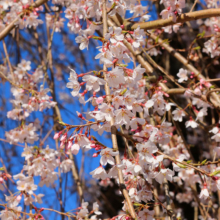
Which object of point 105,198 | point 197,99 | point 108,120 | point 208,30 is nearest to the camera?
point 108,120

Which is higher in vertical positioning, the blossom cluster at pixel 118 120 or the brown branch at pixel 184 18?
the brown branch at pixel 184 18

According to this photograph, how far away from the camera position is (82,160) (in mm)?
2885

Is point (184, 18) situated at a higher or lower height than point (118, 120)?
higher

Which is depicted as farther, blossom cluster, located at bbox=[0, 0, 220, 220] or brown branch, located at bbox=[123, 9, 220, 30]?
brown branch, located at bbox=[123, 9, 220, 30]

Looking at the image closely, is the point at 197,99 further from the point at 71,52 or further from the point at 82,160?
the point at 71,52

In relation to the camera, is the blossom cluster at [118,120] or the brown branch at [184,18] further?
the brown branch at [184,18]

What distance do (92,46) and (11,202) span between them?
251 cm

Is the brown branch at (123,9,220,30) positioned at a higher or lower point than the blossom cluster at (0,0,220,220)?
higher

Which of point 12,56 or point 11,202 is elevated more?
point 12,56

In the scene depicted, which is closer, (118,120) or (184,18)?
(118,120)

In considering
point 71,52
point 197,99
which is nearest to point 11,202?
point 197,99

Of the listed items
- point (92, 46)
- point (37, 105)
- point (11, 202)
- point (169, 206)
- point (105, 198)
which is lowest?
point (105, 198)

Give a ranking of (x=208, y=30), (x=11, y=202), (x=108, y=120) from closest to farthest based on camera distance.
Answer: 1. (x=108, y=120)
2. (x=11, y=202)
3. (x=208, y=30)

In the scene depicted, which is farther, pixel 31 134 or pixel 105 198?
pixel 105 198
